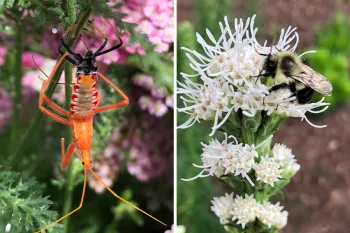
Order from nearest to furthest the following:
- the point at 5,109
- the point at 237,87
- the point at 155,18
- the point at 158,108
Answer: the point at 237,87 < the point at 155,18 < the point at 158,108 < the point at 5,109

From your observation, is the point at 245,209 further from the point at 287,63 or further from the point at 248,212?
the point at 287,63

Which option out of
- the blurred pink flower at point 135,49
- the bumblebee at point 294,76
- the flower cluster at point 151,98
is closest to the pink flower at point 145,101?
the flower cluster at point 151,98

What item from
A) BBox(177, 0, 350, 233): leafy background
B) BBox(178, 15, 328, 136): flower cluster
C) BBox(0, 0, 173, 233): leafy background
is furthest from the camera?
BBox(177, 0, 350, 233): leafy background

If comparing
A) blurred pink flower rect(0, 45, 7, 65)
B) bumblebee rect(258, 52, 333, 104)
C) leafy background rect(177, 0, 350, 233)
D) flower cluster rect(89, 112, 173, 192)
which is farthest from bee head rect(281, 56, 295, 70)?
leafy background rect(177, 0, 350, 233)

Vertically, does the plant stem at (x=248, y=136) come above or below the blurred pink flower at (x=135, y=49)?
below

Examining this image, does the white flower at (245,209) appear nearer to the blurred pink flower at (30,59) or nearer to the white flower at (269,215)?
the white flower at (269,215)

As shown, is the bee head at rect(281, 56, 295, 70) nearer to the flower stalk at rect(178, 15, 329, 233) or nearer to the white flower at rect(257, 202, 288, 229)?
the flower stalk at rect(178, 15, 329, 233)

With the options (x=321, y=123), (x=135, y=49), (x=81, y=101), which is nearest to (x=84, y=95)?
(x=81, y=101)
